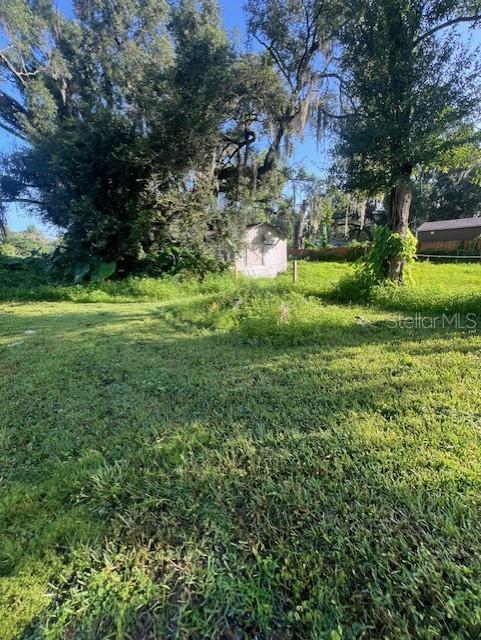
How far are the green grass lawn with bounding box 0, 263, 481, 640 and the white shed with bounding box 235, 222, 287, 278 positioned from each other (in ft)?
31.4

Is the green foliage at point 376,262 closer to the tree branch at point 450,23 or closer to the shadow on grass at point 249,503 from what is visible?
the shadow on grass at point 249,503

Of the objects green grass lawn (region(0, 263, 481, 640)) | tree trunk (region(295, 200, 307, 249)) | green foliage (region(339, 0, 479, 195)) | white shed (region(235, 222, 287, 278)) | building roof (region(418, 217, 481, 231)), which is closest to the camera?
green grass lawn (region(0, 263, 481, 640))

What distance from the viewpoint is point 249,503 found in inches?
48.3

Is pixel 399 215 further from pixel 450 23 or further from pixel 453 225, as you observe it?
pixel 453 225

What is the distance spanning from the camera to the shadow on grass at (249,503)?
88 centimetres

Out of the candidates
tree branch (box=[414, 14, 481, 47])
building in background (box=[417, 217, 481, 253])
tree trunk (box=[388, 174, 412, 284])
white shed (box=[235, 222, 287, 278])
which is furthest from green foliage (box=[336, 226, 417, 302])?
building in background (box=[417, 217, 481, 253])

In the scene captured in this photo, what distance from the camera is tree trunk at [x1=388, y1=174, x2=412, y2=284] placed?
5.42m

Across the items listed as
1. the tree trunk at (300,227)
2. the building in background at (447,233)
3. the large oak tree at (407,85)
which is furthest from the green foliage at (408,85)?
the tree trunk at (300,227)

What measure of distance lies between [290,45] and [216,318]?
391 inches

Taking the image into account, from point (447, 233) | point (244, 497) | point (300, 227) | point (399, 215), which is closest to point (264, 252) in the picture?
point (399, 215)

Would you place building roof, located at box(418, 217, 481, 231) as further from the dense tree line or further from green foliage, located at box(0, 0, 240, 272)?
green foliage, located at box(0, 0, 240, 272)

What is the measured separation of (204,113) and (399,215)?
5574 millimetres

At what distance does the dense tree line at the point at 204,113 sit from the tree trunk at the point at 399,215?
0.9 inches

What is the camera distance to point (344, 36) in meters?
5.55
